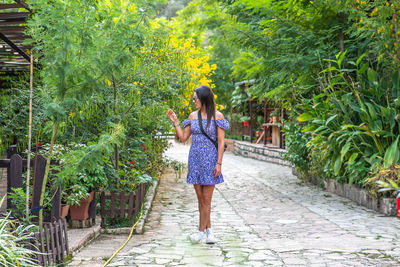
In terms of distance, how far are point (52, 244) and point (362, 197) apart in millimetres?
6305

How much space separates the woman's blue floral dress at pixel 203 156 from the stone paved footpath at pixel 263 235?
0.81m

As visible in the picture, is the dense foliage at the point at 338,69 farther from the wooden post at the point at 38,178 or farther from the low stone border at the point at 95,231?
the wooden post at the point at 38,178

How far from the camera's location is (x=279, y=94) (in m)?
12.2

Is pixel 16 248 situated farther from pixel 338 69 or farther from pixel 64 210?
pixel 338 69

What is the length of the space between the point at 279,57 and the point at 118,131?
620cm

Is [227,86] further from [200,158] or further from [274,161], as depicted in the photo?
[200,158]

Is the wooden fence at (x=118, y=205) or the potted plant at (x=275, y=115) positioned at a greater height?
the potted plant at (x=275, y=115)

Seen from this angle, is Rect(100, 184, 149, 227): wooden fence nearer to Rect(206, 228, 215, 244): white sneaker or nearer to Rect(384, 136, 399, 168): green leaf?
Rect(206, 228, 215, 244): white sneaker

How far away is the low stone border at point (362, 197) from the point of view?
A: 27.4 feet

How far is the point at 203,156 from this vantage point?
20.3ft

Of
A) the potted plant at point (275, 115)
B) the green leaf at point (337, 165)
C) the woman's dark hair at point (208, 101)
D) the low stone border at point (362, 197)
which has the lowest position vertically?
the low stone border at point (362, 197)

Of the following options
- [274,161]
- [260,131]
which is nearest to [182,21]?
[260,131]

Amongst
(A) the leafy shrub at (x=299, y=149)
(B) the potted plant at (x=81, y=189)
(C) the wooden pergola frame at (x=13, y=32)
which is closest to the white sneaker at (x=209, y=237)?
(B) the potted plant at (x=81, y=189)

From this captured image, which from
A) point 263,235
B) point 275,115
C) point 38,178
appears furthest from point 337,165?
point 275,115
